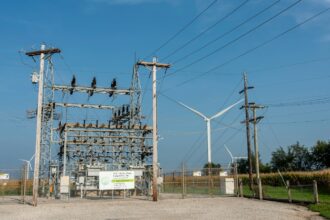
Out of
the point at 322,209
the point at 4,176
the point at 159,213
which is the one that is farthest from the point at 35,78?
the point at 322,209

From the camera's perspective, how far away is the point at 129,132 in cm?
3922

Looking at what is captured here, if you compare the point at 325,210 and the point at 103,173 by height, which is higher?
the point at 103,173

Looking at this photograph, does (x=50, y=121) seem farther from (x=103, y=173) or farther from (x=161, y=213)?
(x=161, y=213)

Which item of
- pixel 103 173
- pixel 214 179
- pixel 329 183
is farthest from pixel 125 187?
pixel 329 183

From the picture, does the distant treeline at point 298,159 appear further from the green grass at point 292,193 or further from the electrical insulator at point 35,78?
the electrical insulator at point 35,78

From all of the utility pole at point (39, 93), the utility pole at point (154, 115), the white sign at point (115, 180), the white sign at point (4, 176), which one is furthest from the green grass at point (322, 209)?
the white sign at point (4, 176)

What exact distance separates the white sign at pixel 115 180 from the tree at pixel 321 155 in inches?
2386

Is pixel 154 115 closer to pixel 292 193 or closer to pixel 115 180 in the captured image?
pixel 115 180

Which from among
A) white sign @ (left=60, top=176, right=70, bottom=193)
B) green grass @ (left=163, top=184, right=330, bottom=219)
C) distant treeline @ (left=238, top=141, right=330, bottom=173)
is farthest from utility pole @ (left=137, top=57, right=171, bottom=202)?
distant treeline @ (left=238, top=141, right=330, bottom=173)

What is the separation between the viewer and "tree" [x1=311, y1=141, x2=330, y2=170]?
81.8 meters

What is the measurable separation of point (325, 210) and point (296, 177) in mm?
30124

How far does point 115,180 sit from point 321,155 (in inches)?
2497

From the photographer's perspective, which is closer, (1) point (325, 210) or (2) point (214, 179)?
(1) point (325, 210)

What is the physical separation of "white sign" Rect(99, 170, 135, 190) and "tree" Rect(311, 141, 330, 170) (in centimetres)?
6061
